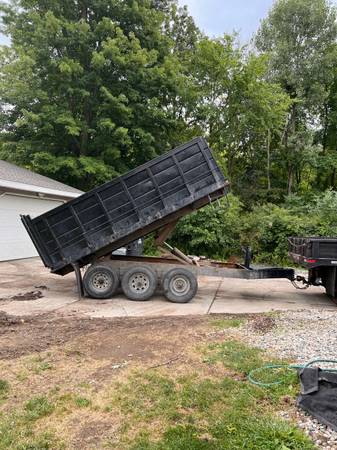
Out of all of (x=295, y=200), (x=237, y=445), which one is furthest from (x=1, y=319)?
(x=295, y=200)

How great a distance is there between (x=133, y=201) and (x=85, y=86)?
1320cm

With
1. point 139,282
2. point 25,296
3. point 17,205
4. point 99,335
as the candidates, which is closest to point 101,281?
point 139,282

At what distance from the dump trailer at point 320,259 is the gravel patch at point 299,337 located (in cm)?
97

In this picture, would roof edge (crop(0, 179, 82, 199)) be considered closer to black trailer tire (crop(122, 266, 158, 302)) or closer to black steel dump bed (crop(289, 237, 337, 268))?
black trailer tire (crop(122, 266, 158, 302))

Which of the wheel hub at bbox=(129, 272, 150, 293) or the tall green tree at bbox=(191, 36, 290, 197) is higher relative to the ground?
the tall green tree at bbox=(191, 36, 290, 197)

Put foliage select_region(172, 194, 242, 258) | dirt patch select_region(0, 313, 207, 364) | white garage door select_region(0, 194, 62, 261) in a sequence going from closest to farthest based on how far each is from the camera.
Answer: dirt patch select_region(0, 313, 207, 364) < white garage door select_region(0, 194, 62, 261) < foliage select_region(172, 194, 242, 258)

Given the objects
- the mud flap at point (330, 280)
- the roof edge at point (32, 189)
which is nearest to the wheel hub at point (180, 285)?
the mud flap at point (330, 280)

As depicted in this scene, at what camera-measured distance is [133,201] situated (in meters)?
7.06

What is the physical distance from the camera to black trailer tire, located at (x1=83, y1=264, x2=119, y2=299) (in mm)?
7383

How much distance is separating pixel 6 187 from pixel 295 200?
1540 centimetres

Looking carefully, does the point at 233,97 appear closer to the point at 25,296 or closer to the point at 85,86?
the point at 85,86

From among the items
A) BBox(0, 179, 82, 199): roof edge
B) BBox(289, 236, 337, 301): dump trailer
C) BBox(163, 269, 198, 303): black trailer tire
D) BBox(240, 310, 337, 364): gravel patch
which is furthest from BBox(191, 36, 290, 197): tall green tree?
BBox(240, 310, 337, 364): gravel patch

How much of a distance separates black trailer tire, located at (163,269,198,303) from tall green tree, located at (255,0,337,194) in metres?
A: 16.7

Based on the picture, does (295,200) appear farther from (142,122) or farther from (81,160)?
(81,160)
